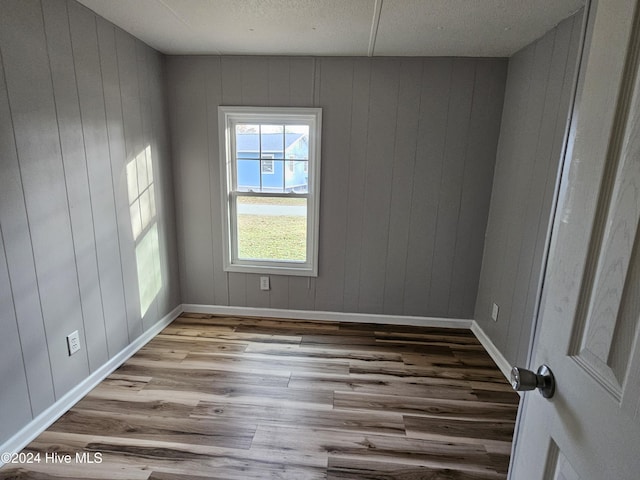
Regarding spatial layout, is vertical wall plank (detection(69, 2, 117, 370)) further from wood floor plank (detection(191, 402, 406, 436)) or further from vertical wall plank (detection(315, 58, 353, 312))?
vertical wall plank (detection(315, 58, 353, 312))

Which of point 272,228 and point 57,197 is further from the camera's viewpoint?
point 272,228

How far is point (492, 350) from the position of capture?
2.57 meters

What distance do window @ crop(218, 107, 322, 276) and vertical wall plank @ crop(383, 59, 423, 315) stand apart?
66 cm

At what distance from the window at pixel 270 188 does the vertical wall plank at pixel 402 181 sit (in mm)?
658

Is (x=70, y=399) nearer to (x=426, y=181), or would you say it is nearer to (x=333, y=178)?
(x=333, y=178)

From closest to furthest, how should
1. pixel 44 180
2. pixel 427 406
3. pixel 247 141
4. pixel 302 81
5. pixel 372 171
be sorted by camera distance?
pixel 44 180, pixel 427 406, pixel 302 81, pixel 372 171, pixel 247 141

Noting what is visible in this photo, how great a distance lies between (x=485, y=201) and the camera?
2742mm

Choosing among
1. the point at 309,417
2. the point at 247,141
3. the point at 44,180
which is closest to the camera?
the point at 44,180

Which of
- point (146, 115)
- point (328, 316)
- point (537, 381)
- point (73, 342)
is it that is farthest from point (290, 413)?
point (146, 115)

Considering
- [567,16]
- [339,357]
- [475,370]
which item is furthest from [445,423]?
[567,16]

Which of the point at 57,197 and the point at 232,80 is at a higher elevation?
the point at 232,80

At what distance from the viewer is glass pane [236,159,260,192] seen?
2902 mm

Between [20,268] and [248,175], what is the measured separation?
1724 mm

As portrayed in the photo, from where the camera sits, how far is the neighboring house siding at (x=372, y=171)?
262 centimetres
